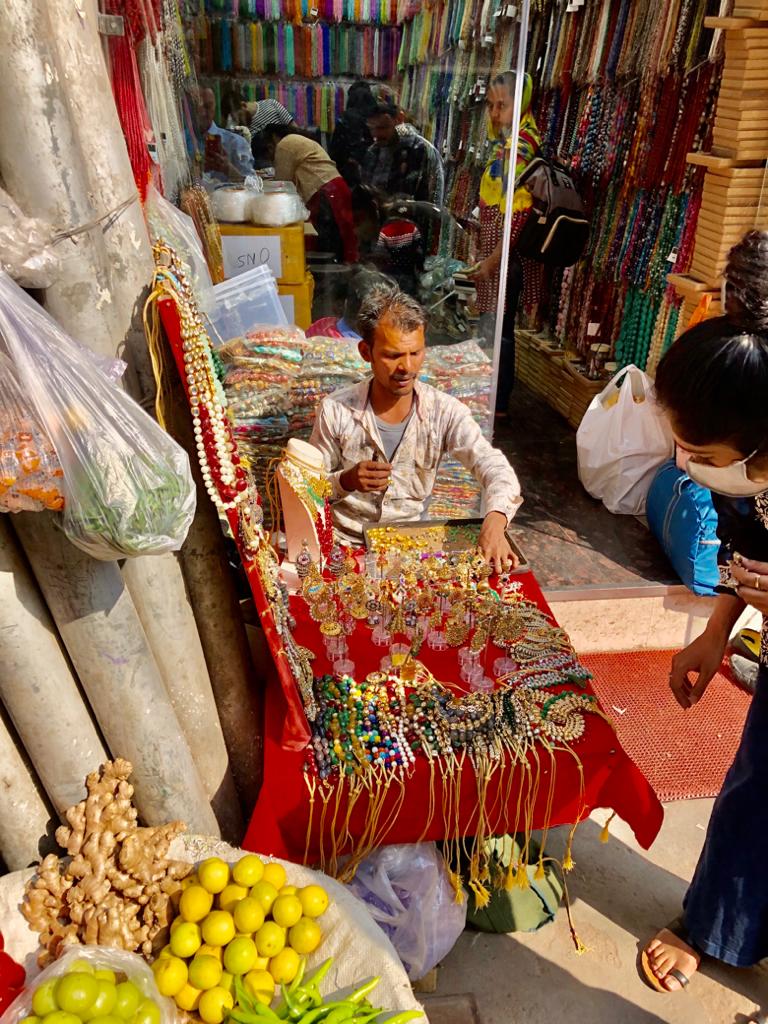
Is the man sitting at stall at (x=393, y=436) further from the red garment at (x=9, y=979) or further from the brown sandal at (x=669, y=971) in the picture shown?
the red garment at (x=9, y=979)

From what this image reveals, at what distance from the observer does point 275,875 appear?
155cm

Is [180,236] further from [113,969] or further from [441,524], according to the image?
[113,969]

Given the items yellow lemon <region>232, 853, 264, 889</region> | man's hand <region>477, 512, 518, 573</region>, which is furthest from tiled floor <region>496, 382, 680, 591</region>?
yellow lemon <region>232, 853, 264, 889</region>

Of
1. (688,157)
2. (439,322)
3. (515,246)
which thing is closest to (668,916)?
(439,322)

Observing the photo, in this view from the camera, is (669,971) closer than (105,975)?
No

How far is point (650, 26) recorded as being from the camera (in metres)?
4.20

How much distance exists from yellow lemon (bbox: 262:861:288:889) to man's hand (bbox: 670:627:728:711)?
1.08 metres

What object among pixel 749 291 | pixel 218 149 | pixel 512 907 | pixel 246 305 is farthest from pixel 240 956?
pixel 218 149

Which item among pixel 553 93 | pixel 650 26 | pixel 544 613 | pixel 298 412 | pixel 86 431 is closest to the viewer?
pixel 86 431

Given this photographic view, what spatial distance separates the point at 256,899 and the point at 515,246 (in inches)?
172

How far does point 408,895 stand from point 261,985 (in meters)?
0.52

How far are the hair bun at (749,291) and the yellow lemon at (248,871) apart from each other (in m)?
1.40

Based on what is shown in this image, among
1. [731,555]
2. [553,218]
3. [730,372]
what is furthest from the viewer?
[553,218]

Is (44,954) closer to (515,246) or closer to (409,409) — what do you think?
(409,409)
